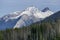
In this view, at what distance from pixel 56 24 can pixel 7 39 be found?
351 inches

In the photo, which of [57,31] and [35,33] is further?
[35,33]

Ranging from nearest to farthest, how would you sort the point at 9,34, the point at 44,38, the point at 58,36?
the point at 58,36, the point at 44,38, the point at 9,34

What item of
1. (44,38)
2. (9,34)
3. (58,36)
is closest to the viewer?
(58,36)

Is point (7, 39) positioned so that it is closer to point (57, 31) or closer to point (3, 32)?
point (3, 32)

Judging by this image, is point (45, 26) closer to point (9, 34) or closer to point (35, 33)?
point (35, 33)

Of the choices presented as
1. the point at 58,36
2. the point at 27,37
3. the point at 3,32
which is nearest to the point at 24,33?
the point at 27,37

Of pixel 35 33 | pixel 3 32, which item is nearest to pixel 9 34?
pixel 3 32

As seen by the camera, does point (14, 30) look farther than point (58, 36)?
Yes

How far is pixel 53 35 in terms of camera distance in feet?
149

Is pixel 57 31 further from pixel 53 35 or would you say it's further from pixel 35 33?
pixel 35 33

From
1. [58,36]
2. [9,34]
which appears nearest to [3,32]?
[9,34]

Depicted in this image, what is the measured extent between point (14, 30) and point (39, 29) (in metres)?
5.29

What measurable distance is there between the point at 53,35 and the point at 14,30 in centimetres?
853

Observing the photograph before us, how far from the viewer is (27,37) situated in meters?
48.1
